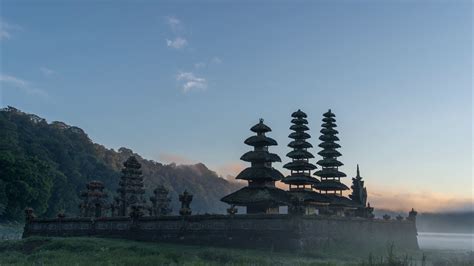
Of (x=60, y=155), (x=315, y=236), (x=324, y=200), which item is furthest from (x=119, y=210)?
(x=60, y=155)

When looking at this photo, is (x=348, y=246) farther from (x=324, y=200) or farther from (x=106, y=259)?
(x=106, y=259)

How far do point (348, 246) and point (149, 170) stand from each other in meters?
119

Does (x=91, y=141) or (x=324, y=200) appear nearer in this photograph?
(x=324, y=200)

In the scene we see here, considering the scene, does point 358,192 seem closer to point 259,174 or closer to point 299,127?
point 299,127

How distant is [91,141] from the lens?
135 m

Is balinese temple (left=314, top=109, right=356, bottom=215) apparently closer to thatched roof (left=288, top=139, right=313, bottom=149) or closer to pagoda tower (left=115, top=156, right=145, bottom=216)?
thatched roof (left=288, top=139, right=313, bottom=149)

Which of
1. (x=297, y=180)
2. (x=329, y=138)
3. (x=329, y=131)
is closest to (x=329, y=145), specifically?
(x=329, y=138)

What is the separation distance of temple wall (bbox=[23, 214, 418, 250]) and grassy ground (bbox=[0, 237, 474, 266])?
1.56 meters

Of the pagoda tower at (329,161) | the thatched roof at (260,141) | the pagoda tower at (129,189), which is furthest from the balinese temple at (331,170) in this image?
the pagoda tower at (129,189)

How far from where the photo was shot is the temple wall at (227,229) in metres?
37.2

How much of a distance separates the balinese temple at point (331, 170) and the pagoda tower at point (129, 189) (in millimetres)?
21248

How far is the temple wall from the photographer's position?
37188mm

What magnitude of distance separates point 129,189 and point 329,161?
24.1m

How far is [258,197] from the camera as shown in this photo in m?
45.3
